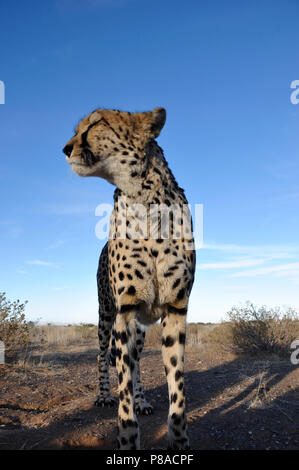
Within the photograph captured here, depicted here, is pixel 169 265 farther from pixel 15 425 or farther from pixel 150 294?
pixel 15 425

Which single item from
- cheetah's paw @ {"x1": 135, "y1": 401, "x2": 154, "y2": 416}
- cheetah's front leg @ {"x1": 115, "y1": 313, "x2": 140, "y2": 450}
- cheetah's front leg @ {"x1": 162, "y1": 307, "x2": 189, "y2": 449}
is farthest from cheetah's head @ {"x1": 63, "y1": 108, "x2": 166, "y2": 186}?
cheetah's paw @ {"x1": 135, "y1": 401, "x2": 154, "y2": 416}

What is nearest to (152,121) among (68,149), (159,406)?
(68,149)

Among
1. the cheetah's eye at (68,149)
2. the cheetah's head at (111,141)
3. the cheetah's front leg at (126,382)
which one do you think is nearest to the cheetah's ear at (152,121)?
the cheetah's head at (111,141)

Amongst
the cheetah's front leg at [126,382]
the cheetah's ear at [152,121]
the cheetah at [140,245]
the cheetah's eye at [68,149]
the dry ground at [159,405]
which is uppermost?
the cheetah's ear at [152,121]

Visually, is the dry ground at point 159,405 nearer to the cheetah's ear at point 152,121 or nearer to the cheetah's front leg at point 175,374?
the cheetah's front leg at point 175,374

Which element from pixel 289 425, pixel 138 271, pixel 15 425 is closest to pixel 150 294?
pixel 138 271

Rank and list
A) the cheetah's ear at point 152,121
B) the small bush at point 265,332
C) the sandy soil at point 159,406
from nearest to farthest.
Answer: the cheetah's ear at point 152,121 → the sandy soil at point 159,406 → the small bush at point 265,332

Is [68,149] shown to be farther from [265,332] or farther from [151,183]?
[265,332]

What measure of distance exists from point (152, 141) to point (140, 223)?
0.71 meters

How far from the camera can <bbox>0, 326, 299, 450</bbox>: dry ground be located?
3758 millimetres

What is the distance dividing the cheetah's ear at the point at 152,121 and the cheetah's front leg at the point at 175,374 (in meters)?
1.56

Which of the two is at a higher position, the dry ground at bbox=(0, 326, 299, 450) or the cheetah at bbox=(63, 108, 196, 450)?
the cheetah at bbox=(63, 108, 196, 450)

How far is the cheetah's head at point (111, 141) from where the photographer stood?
126 inches

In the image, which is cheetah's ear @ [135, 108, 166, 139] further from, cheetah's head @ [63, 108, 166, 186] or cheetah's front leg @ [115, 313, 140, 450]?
cheetah's front leg @ [115, 313, 140, 450]
